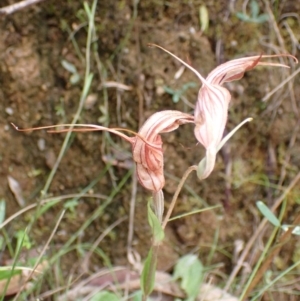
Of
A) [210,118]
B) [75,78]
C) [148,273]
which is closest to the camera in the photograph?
[210,118]

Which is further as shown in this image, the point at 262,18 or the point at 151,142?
the point at 262,18

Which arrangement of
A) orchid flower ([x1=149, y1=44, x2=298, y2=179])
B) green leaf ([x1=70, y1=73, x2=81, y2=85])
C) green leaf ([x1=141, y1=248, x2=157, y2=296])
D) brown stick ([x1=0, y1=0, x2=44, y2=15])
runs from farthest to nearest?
1. green leaf ([x1=70, y1=73, x2=81, y2=85])
2. brown stick ([x1=0, y1=0, x2=44, y2=15])
3. green leaf ([x1=141, y1=248, x2=157, y2=296])
4. orchid flower ([x1=149, y1=44, x2=298, y2=179])

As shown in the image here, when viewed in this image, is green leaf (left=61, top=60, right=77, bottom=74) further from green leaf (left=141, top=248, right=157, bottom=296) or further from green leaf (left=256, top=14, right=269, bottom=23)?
green leaf (left=141, top=248, right=157, bottom=296)

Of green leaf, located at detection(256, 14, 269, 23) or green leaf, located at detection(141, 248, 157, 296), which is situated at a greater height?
green leaf, located at detection(256, 14, 269, 23)

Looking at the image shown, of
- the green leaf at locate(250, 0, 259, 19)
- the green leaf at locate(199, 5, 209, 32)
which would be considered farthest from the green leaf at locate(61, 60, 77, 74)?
the green leaf at locate(250, 0, 259, 19)

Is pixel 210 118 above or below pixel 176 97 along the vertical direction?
above

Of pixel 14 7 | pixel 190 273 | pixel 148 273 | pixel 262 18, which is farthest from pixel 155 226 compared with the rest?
pixel 262 18

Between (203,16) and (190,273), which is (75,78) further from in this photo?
(190,273)
